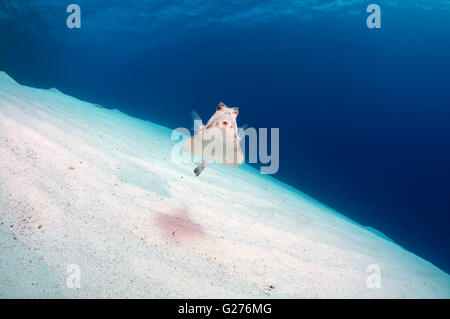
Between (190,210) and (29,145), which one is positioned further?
(190,210)

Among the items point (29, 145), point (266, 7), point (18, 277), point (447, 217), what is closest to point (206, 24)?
point (266, 7)

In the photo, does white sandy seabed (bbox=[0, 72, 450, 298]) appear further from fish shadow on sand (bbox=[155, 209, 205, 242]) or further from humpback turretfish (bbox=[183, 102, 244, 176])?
humpback turretfish (bbox=[183, 102, 244, 176])

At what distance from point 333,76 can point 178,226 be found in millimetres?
40065

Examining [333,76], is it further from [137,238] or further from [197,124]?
[137,238]

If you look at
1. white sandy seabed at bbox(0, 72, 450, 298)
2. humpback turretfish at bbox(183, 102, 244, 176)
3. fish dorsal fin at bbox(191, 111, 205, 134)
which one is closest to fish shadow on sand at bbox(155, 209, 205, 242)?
white sandy seabed at bbox(0, 72, 450, 298)

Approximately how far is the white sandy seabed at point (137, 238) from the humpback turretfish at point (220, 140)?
130 cm

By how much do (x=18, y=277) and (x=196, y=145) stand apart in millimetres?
1961

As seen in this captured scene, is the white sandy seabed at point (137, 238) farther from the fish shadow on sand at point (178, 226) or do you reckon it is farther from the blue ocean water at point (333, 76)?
the blue ocean water at point (333, 76)

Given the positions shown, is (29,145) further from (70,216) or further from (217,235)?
(217,235)

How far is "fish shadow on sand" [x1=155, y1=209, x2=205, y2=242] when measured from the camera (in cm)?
304

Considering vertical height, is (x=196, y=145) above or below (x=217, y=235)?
above

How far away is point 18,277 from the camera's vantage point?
72.2 inches

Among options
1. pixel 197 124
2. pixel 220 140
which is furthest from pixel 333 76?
pixel 220 140

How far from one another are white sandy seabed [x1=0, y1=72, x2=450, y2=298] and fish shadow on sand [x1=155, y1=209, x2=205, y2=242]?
2 cm
